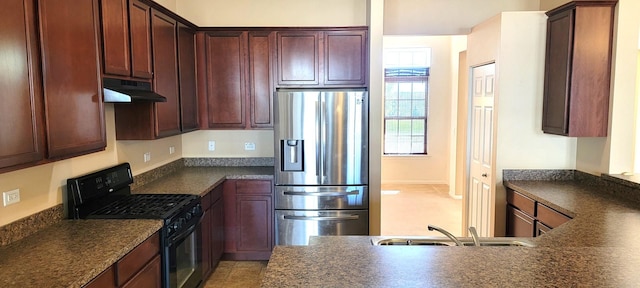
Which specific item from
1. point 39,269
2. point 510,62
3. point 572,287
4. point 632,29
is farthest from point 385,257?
point 632,29

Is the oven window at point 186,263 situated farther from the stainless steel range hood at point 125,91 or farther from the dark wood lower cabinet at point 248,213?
the stainless steel range hood at point 125,91

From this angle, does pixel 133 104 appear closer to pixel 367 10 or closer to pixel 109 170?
pixel 109 170

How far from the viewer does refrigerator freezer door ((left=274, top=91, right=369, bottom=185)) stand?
3793mm

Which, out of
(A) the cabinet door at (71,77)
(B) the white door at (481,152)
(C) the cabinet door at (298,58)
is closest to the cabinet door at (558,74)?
(B) the white door at (481,152)

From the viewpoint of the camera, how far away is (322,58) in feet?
13.4

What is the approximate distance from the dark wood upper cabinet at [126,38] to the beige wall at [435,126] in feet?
17.8

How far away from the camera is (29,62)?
1.81 meters

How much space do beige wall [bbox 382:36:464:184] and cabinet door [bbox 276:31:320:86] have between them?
3.91 metres

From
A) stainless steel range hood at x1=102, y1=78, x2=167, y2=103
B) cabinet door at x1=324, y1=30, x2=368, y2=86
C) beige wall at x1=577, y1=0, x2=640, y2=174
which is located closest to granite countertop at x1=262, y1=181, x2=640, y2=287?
beige wall at x1=577, y1=0, x2=640, y2=174

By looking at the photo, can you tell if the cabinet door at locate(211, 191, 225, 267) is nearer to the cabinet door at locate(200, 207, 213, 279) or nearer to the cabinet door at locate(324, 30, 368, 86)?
the cabinet door at locate(200, 207, 213, 279)

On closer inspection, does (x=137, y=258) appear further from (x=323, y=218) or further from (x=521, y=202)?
(x=521, y=202)

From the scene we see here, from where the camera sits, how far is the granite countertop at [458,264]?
147cm

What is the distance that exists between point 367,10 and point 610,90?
2249 mm

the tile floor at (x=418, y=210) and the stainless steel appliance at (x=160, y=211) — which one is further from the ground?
the stainless steel appliance at (x=160, y=211)
